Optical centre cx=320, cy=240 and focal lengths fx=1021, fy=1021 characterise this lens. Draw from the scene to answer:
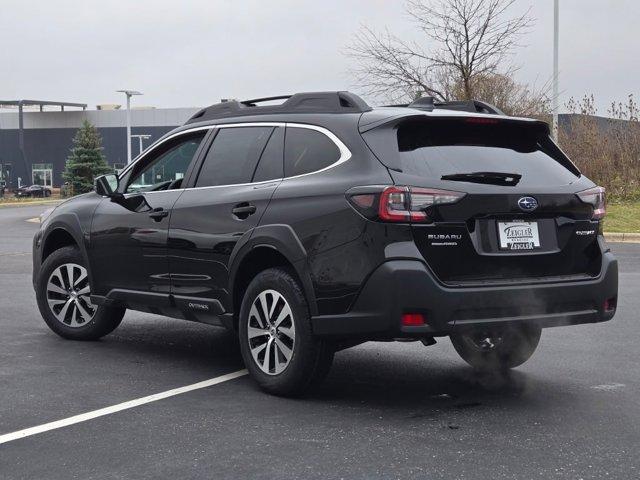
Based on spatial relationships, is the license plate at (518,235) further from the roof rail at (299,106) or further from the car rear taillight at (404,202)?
the roof rail at (299,106)

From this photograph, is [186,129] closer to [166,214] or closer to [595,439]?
[166,214]

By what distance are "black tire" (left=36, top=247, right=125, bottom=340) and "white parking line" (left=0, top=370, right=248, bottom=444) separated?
1.67 metres

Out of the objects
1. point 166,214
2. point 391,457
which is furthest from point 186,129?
point 391,457

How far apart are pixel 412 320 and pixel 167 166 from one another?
280cm

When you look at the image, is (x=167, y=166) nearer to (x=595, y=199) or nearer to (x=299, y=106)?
(x=299, y=106)

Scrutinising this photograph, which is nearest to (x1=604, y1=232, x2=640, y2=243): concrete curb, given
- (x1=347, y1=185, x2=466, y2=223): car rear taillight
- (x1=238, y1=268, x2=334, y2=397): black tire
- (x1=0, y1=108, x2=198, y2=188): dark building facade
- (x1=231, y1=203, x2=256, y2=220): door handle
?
(x1=231, y1=203, x2=256, y2=220): door handle

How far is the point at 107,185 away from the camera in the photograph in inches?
307

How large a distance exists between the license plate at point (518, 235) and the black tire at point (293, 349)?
119cm

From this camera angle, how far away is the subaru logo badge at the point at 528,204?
5.80 metres

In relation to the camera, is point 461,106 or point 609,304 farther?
point 461,106

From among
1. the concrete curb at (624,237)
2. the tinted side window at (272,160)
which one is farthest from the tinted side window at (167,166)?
the concrete curb at (624,237)

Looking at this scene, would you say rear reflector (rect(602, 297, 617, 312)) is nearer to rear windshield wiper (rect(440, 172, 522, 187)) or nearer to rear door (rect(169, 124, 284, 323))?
rear windshield wiper (rect(440, 172, 522, 187))

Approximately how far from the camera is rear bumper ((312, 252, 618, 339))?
5488 mm

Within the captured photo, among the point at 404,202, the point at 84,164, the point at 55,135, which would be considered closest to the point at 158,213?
the point at 404,202
